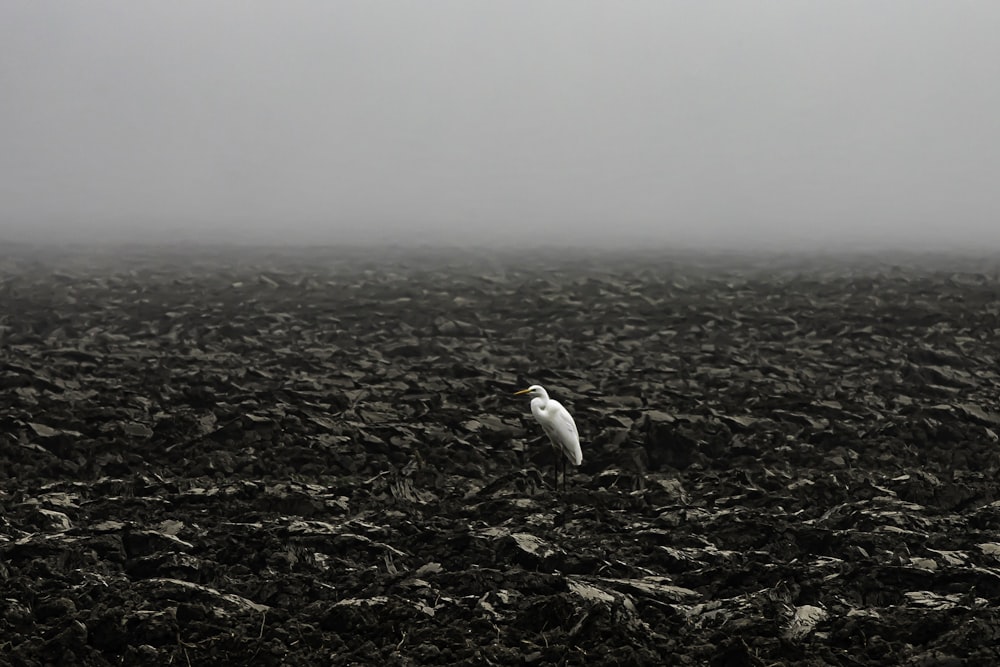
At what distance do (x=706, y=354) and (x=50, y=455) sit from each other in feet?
55.6

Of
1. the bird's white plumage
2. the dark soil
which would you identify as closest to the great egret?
the bird's white plumage

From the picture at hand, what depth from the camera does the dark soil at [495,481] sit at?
572 inches

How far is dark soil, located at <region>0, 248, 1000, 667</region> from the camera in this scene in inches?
572

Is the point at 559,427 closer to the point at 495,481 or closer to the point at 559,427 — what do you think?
the point at 559,427

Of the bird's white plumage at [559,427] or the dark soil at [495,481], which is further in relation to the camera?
the bird's white plumage at [559,427]

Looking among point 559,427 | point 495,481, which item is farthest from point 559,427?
point 495,481

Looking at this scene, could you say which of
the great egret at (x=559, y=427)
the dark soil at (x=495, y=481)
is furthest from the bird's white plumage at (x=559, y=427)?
the dark soil at (x=495, y=481)

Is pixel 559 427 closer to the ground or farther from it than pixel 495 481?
farther from it

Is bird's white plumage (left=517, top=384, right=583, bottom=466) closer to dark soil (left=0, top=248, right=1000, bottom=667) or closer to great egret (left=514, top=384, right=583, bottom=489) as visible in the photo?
great egret (left=514, top=384, right=583, bottom=489)

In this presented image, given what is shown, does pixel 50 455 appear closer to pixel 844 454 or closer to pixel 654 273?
pixel 844 454

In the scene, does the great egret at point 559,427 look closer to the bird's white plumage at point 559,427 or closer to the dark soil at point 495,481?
the bird's white plumage at point 559,427

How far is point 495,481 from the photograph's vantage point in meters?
20.3

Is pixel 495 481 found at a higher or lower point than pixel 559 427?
lower

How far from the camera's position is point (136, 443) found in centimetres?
2178
